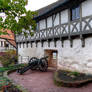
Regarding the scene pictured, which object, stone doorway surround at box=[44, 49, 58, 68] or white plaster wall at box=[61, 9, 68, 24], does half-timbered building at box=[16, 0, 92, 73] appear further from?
stone doorway surround at box=[44, 49, 58, 68]

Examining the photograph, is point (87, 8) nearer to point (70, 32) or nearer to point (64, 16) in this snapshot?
point (70, 32)

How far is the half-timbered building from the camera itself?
6653 mm

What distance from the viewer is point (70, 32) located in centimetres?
734

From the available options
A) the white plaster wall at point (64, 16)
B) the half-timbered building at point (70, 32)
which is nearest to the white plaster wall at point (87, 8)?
the half-timbered building at point (70, 32)

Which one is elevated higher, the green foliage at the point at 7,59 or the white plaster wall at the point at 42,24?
the white plaster wall at the point at 42,24

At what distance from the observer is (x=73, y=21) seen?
718 cm

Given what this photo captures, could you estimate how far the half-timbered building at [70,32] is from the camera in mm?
6653

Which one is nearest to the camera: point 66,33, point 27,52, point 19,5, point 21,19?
point 19,5

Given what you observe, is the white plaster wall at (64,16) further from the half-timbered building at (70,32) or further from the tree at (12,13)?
the tree at (12,13)

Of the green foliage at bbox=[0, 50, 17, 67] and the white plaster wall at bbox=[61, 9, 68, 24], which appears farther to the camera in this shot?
the green foliage at bbox=[0, 50, 17, 67]

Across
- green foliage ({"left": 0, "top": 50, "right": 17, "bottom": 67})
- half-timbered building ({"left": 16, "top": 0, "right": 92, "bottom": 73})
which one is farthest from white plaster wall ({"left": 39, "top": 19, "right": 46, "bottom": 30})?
green foliage ({"left": 0, "top": 50, "right": 17, "bottom": 67})

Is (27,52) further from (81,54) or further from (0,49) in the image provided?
(0,49)

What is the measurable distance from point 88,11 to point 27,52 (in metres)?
9.24

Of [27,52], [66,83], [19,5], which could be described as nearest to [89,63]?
[66,83]
